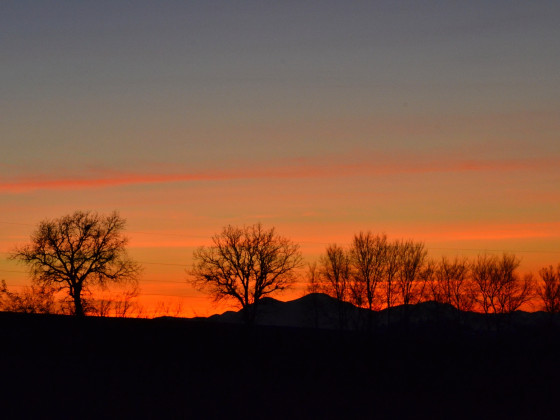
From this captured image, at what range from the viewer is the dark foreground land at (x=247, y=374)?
33031mm

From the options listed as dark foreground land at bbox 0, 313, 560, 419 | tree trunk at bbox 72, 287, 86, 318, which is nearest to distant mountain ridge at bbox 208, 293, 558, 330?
tree trunk at bbox 72, 287, 86, 318

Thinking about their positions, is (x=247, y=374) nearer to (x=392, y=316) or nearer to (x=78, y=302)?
(x=78, y=302)

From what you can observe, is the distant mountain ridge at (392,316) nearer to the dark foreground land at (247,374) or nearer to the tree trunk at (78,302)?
the tree trunk at (78,302)

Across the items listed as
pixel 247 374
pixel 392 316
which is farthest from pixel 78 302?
pixel 392 316

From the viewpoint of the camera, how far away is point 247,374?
139ft

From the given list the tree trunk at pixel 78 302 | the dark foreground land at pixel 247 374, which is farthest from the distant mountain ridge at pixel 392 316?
the dark foreground land at pixel 247 374

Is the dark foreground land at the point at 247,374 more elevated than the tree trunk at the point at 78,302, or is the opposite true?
the tree trunk at the point at 78,302

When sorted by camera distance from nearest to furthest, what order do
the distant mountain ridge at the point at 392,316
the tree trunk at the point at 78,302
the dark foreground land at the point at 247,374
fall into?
the dark foreground land at the point at 247,374, the tree trunk at the point at 78,302, the distant mountain ridge at the point at 392,316

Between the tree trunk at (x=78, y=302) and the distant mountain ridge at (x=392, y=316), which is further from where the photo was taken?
the distant mountain ridge at (x=392, y=316)

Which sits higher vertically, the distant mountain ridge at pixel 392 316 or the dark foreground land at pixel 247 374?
the distant mountain ridge at pixel 392 316

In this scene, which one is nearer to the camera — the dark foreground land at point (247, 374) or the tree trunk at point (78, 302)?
the dark foreground land at point (247, 374)

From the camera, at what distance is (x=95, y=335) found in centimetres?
4512

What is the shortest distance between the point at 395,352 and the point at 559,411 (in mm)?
15839

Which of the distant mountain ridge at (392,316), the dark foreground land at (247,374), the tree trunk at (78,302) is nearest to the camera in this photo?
the dark foreground land at (247,374)
